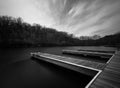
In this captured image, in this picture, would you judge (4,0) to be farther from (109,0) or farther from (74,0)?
(109,0)

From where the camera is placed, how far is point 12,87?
382 cm

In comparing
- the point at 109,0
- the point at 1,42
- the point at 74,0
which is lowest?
the point at 1,42

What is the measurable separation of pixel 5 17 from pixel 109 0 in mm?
42226

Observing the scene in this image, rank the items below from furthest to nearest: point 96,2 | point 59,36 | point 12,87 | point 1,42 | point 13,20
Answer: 1. point 59,36
2. point 13,20
3. point 1,42
4. point 96,2
5. point 12,87

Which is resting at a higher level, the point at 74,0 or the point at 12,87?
the point at 74,0

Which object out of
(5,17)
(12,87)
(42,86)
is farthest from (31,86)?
(5,17)

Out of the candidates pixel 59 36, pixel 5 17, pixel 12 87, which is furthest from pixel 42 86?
pixel 59 36

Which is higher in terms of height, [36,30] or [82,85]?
[36,30]

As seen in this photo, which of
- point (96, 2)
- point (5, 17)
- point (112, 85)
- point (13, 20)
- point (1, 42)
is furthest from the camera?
point (13, 20)

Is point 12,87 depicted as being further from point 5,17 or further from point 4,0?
point 5,17

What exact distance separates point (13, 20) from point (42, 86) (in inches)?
1621

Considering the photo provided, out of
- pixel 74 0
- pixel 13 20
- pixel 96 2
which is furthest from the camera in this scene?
pixel 13 20

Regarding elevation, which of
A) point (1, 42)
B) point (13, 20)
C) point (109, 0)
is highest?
point (13, 20)

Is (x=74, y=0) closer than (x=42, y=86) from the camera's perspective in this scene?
No
